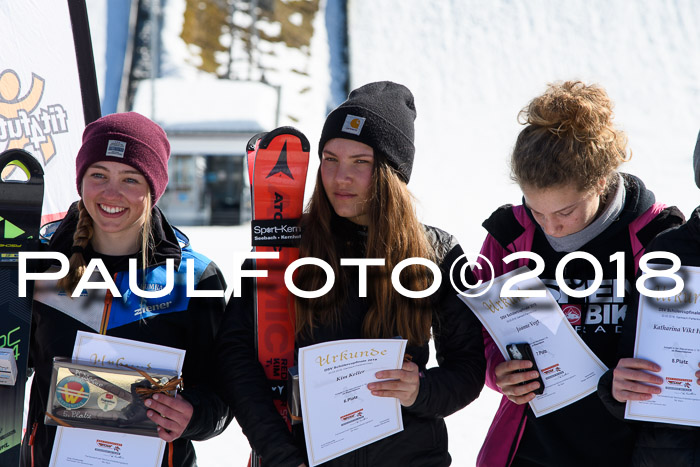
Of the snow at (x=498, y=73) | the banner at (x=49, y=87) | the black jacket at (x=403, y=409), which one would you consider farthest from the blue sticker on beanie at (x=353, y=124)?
the snow at (x=498, y=73)

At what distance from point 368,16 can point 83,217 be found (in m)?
18.0

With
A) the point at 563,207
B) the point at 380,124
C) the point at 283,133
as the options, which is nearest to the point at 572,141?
the point at 563,207

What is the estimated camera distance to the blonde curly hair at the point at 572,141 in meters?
1.98

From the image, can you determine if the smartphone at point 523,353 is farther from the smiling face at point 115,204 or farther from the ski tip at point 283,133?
the smiling face at point 115,204

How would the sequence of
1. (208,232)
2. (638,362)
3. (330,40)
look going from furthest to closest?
(330,40)
(208,232)
(638,362)

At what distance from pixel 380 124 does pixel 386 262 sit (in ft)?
1.46

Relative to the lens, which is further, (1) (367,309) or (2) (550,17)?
(2) (550,17)

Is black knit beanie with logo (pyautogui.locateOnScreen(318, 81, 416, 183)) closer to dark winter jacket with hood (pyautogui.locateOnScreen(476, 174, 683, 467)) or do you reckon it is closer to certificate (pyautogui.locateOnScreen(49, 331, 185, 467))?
dark winter jacket with hood (pyautogui.locateOnScreen(476, 174, 683, 467))

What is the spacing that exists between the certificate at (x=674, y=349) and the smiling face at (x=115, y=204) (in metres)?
1.58

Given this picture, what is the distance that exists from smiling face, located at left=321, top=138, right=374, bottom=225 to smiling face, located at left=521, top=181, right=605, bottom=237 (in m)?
0.50

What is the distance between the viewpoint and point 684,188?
45.2ft

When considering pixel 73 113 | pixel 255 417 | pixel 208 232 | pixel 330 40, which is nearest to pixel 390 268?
pixel 255 417

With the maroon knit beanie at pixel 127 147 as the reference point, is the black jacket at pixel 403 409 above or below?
below

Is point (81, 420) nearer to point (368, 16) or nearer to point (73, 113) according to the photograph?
point (73, 113)
